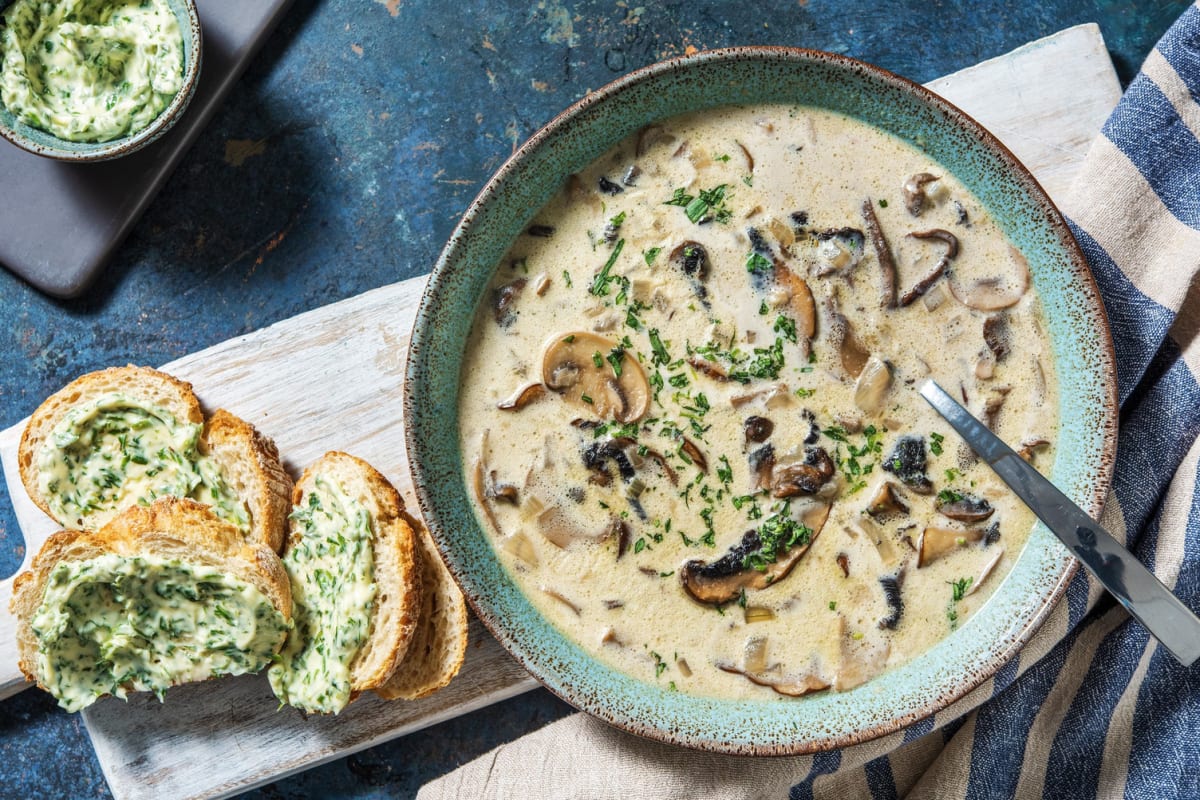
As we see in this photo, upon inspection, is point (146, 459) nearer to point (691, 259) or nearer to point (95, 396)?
point (95, 396)

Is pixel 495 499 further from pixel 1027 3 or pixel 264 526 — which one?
pixel 1027 3

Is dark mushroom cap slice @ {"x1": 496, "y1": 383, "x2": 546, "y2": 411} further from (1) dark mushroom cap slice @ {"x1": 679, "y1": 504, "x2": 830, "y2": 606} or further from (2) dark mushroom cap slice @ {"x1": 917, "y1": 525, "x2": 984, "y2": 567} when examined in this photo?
(2) dark mushroom cap slice @ {"x1": 917, "y1": 525, "x2": 984, "y2": 567}

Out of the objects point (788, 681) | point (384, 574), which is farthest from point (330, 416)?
point (788, 681)

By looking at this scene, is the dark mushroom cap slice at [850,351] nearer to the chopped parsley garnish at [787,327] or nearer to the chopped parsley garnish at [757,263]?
the chopped parsley garnish at [787,327]

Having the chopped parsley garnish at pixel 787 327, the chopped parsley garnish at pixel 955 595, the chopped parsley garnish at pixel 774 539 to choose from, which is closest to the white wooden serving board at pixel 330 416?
the chopped parsley garnish at pixel 774 539

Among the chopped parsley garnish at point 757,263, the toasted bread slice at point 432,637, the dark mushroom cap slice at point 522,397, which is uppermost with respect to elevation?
the chopped parsley garnish at point 757,263

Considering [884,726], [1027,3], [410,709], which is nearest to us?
[884,726]

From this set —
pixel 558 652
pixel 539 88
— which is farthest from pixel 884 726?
pixel 539 88
